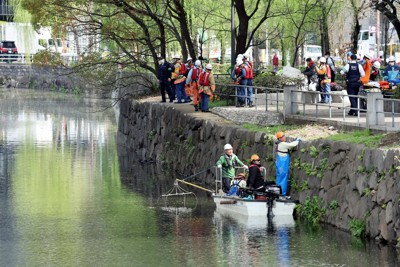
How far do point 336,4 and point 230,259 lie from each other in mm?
33899

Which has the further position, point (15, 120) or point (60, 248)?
point (15, 120)

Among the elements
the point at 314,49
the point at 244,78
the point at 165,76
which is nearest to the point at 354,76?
the point at 244,78

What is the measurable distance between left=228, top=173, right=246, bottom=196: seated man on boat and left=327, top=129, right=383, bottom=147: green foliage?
2.37m

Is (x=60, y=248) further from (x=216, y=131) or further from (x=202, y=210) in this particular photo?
(x=216, y=131)

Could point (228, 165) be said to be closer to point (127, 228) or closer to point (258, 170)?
point (258, 170)

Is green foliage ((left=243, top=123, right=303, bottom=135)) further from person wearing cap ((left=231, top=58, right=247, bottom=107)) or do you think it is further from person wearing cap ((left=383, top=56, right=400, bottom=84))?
person wearing cap ((left=383, top=56, right=400, bottom=84))

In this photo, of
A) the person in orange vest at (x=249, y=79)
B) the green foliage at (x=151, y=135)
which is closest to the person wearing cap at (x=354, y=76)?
the person in orange vest at (x=249, y=79)

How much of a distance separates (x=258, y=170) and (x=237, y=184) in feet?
4.12

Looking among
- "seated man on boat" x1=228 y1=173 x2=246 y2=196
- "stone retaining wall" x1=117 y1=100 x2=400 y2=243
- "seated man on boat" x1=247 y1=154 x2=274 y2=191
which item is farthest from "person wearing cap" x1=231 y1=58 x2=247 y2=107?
"seated man on boat" x1=247 y1=154 x2=274 y2=191

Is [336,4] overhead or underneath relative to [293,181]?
overhead

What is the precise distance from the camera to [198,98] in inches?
1325

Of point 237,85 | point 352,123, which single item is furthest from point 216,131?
point 352,123

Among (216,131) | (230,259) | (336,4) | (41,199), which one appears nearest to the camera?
(230,259)

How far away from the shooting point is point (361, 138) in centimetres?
2216
